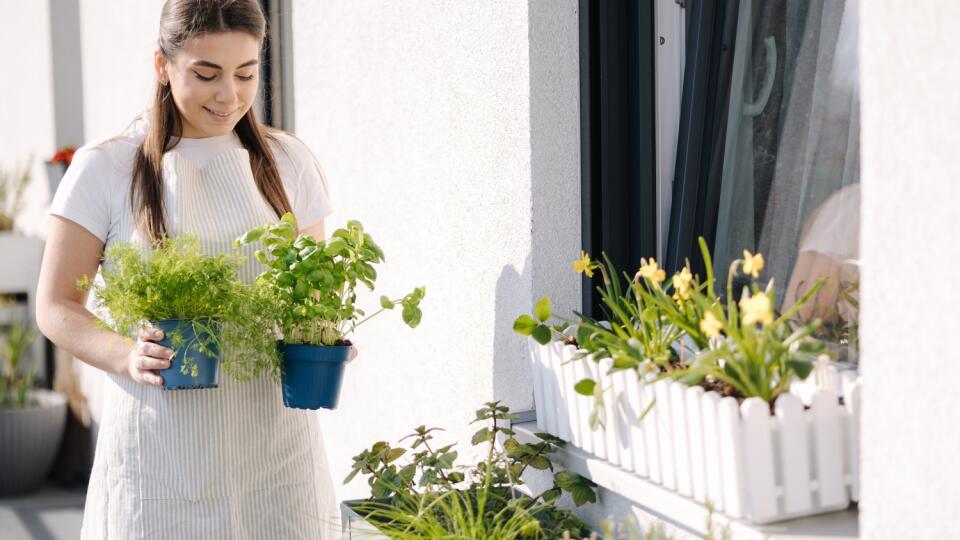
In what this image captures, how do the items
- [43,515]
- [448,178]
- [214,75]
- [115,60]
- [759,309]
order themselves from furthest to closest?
1. [115,60]
2. [43,515]
3. [448,178]
4. [214,75]
5. [759,309]

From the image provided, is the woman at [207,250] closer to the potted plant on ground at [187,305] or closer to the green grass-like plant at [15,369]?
the potted plant on ground at [187,305]

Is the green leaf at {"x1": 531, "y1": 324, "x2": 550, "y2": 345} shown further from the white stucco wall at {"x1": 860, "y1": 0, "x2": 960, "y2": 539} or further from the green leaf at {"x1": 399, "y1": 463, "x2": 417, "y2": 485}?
the white stucco wall at {"x1": 860, "y1": 0, "x2": 960, "y2": 539}

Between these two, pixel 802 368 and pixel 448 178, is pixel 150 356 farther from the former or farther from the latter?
pixel 802 368

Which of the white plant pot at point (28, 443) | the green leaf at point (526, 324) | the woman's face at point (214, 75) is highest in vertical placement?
the woman's face at point (214, 75)

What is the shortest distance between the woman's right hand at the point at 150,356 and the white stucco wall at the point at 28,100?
477cm

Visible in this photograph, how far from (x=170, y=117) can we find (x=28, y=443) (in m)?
4.10

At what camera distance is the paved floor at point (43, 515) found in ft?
16.9

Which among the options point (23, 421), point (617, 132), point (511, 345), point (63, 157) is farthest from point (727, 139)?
point (63, 157)

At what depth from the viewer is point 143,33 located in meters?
4.94

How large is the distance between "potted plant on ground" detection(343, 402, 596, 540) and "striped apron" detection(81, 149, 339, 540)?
284mm

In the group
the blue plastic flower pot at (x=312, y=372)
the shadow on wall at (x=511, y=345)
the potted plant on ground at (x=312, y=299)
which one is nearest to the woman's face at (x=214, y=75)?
the potted plant on ground at (x=312, y=299)

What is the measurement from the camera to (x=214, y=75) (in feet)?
7.21

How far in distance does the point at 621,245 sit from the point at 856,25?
672 millimetres

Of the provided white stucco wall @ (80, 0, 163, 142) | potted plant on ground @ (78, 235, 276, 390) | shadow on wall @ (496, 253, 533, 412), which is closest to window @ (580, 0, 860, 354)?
shadow on wall @ (496, 253, 533, 412)
